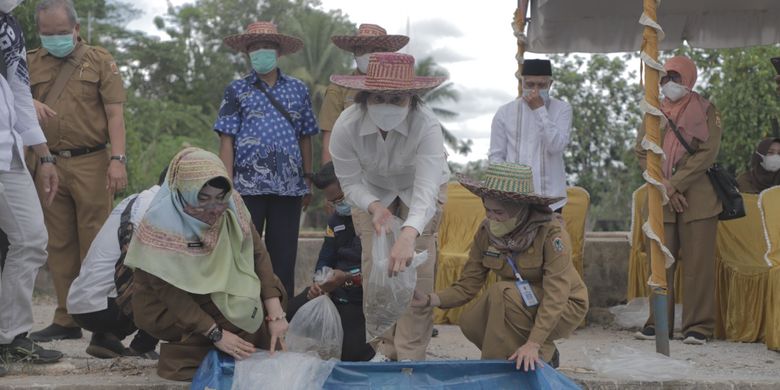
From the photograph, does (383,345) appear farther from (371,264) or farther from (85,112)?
(85,112)

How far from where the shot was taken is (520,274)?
4.96 meters

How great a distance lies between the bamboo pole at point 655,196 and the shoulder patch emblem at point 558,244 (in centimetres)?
120

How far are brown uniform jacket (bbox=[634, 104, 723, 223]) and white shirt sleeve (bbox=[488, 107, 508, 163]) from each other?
2.96ft

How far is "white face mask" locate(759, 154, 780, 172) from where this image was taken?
7.43 meters

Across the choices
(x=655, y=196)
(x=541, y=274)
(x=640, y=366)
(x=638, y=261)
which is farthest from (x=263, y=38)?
(x=638, y=261)

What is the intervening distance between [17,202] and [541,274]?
101 inches

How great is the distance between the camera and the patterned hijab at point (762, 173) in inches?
296

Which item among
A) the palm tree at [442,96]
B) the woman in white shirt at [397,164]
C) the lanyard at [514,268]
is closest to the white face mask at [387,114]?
the woman in white shirt at [397,164]

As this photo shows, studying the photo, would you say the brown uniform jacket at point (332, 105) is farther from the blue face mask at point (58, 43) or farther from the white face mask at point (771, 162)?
the white face mask at point (771, 162)

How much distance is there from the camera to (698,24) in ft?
25.7

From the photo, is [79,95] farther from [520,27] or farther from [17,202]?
[520,27]

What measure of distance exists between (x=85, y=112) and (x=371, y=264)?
6.99 ft

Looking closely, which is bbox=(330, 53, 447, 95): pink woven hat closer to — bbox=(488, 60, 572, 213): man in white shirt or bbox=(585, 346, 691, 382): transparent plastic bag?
bbox=(585, 346, 691, 382): transparent plastic bag

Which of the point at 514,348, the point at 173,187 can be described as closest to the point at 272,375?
the point at 173,187
